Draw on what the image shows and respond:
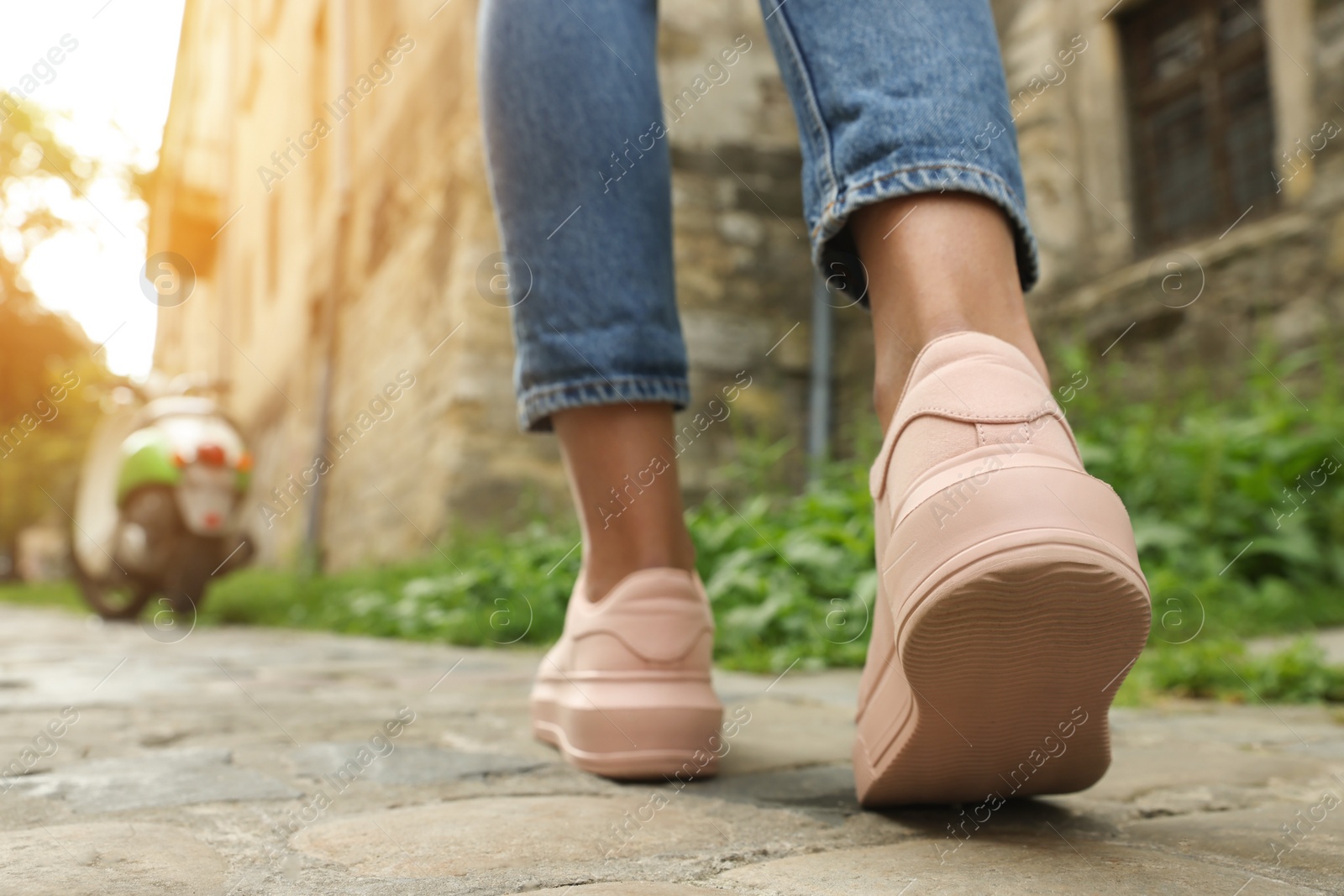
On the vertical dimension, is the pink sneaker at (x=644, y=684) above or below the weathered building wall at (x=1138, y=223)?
below

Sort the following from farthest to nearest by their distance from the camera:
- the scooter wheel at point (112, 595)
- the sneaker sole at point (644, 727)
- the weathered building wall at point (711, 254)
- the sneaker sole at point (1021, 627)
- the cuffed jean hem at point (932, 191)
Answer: the scooter wheel at point (112, 595), the weathered building wall at point (711, 254), the sneaker sole at point (644, 727), the cuffed jean hem at point (932, 191), the sneaker sole at point (1021, 627)

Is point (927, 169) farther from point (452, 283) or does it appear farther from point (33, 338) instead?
point (33, 338)

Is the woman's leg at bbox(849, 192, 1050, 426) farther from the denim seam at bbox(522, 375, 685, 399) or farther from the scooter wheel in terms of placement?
the scooter wheel

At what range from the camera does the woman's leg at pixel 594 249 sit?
0.99m

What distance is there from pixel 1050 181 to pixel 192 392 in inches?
186

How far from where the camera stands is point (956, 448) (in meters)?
0.70

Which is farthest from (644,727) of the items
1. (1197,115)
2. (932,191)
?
(1197,115)

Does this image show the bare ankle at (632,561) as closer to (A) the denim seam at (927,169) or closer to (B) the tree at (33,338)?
(A) the denim seam at (927,169)

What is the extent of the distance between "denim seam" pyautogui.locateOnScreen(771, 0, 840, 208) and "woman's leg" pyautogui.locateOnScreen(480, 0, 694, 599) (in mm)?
213

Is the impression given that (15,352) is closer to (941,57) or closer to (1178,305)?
(1178,305)

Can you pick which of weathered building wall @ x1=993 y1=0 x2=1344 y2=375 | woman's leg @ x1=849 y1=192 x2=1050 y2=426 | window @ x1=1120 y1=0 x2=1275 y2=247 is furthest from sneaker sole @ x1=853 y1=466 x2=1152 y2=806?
window @ x1=1120 y1=0 x2=1275 y2=247

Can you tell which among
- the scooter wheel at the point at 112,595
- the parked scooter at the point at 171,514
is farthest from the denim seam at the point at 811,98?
the scooter wheel at the point at 112,595

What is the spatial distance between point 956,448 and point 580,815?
16.1 inches

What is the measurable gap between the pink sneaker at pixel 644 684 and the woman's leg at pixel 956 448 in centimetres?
19
